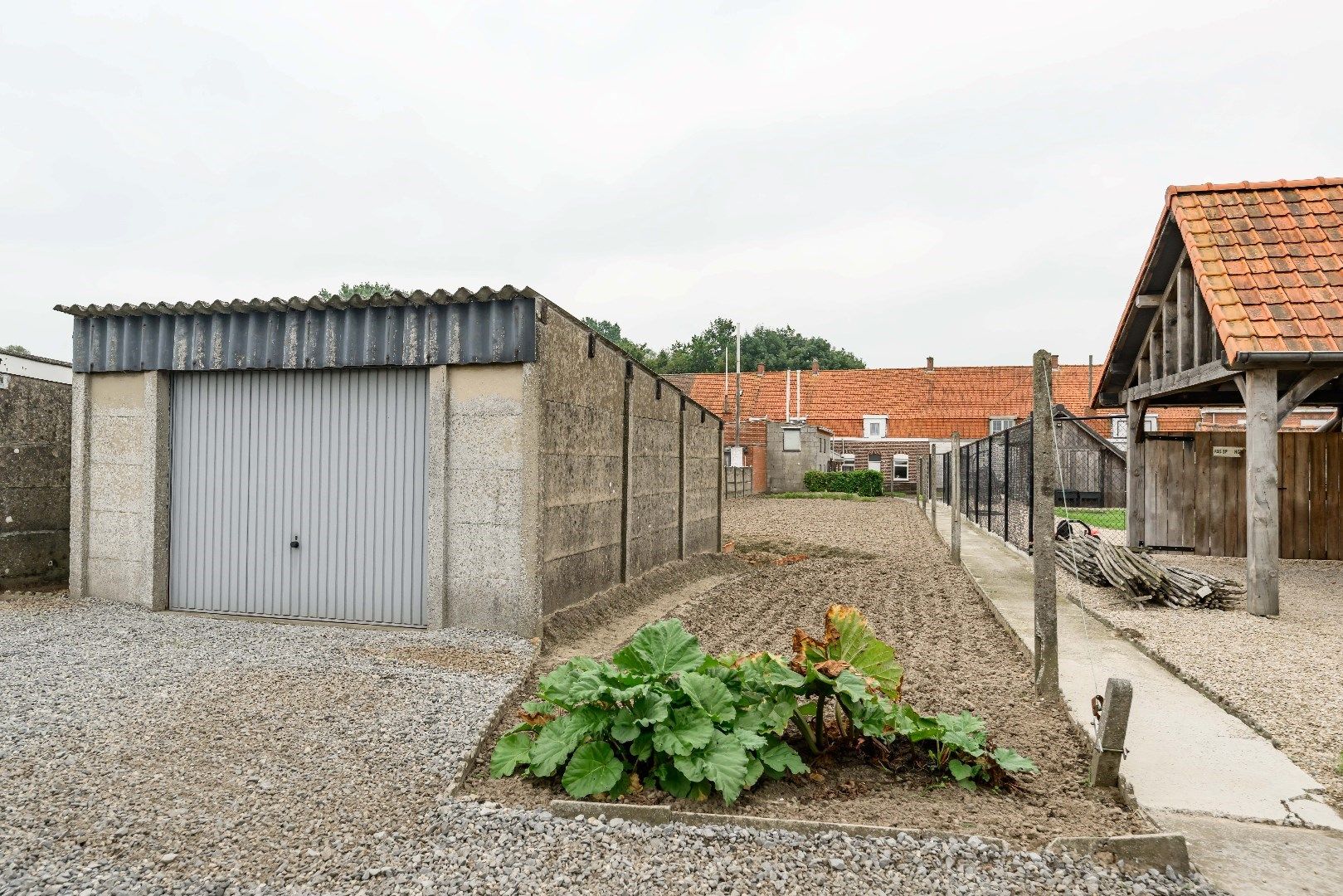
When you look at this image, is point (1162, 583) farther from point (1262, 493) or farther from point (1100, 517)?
point (1100, 517)

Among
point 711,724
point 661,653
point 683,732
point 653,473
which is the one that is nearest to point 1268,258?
point 653,473

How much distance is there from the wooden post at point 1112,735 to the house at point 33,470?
10.4 meters

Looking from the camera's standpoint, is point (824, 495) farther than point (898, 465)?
No

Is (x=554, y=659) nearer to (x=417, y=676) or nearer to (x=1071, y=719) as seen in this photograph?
(x=417, y=676)

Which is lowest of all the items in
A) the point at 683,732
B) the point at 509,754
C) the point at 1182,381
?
the point at 509,754

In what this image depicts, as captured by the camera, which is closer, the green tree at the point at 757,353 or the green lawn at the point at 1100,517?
the green lawn at the point at 1100,517

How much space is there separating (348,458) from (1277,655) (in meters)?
8.02

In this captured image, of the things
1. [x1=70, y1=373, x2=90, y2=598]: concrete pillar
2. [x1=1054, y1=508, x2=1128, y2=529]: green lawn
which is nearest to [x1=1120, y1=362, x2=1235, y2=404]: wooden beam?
[x1=1054, y1=508, x2=1128, y2=529]: green lawn

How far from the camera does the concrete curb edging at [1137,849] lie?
10.2 feet

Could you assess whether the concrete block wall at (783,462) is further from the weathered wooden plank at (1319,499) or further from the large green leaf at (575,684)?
the large green leaf at (575,684)

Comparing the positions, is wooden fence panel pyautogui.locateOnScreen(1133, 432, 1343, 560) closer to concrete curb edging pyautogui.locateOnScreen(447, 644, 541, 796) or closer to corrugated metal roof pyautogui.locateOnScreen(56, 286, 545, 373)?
corrugated metal roof pyautogui.locateOnScreen(56, 286, 545, 373)

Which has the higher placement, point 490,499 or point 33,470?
point 33,470

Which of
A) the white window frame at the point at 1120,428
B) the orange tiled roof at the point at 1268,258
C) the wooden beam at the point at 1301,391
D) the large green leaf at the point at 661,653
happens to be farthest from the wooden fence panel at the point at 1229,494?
the white window frame at the point at 1120,428

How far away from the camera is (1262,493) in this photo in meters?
8.22
